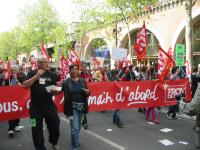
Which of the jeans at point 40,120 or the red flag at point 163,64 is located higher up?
the red flag at point 163,64

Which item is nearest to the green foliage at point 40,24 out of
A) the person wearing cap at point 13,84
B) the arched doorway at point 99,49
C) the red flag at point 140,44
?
the arched doorway at point 99,49

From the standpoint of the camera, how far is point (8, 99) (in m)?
8.16

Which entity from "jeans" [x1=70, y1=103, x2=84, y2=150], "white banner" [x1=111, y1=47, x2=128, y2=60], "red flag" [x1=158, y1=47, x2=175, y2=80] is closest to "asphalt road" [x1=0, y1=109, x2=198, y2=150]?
"jeans" [x1=70, y1=103, x2=84, y2=150]

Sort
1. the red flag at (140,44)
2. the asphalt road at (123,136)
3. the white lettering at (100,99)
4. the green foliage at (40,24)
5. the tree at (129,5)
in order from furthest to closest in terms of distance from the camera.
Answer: the green foliage at (40,24), the tree at (129,5), the red flag at (140,44), the white lettering at (100,99), the asphalt road at (123,136)

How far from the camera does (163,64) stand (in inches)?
495

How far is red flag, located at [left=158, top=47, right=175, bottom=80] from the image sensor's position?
38.0 ft

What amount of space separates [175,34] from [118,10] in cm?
548

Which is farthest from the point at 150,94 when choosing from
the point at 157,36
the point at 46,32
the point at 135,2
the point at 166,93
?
the point at 46,32

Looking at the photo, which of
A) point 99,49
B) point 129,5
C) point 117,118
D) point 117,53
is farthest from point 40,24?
point 117,118

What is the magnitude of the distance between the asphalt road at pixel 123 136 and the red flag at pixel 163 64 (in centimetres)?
141

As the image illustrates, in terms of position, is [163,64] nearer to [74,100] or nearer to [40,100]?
[74,100]

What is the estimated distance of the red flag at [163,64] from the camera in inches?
456

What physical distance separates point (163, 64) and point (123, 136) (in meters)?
4.32

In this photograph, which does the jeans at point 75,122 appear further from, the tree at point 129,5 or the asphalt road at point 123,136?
the tree at point 129,5
